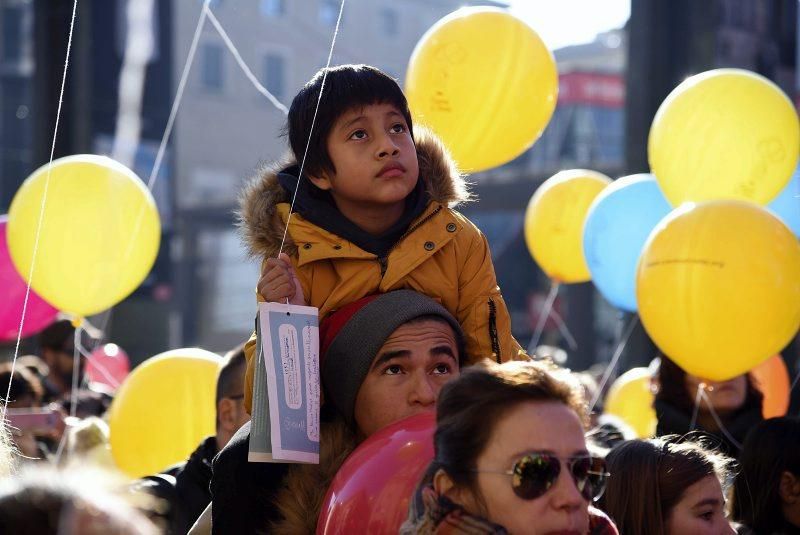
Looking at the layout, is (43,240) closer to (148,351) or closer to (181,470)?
(181,470)

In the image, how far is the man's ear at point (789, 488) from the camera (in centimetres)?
376

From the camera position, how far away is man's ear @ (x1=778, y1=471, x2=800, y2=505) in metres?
3.76

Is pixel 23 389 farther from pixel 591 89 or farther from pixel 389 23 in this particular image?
pixel 389 23

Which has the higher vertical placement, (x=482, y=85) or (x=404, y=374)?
(x=482, y=85)

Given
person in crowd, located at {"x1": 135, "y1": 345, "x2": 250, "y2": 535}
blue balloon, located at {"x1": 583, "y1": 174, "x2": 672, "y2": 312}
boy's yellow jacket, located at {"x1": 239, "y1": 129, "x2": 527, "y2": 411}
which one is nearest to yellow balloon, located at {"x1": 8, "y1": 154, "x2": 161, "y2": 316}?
person in crowd, located at {"x1": 135, "y1": 345, "x2": 250, "y2": 535}

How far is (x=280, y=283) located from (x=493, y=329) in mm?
550

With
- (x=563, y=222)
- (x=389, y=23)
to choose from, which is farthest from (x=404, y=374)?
(x=389, y=23)

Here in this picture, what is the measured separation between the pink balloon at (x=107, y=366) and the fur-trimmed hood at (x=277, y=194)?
4943 millimetres

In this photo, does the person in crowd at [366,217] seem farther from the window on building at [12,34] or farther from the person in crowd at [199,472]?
the window on building at [12,34]

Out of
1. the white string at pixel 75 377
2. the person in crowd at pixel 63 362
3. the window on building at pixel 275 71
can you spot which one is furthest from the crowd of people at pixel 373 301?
the window on building at pixel 275 71

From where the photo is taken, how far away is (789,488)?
12.4 ft

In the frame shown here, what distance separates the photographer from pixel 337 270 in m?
2.98

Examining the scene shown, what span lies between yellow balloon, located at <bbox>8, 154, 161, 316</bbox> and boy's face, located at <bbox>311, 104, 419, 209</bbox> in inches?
125

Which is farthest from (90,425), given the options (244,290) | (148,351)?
(244,290)
